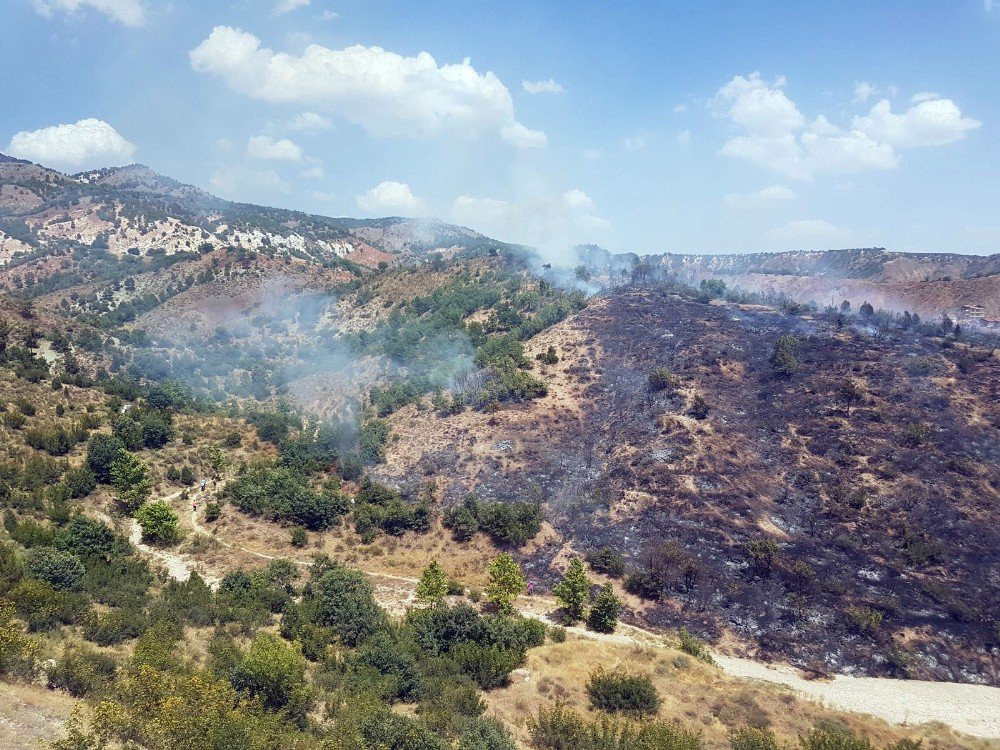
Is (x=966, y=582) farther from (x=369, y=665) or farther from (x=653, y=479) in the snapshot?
(x=369, y=665)

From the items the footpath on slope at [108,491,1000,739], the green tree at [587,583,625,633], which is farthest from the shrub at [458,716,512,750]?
the green tree at [587,583,625,633]

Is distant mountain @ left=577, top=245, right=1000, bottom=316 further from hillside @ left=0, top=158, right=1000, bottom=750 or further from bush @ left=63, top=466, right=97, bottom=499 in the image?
bush @ left=63, top=466, right=97, bottom=499

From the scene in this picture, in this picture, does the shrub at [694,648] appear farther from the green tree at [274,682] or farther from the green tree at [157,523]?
the green tree at [157,523]

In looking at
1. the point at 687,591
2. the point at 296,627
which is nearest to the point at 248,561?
the point at 296,627

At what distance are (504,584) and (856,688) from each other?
17324 millimetres

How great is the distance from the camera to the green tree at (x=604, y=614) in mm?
31000

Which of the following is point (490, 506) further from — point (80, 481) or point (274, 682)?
point (80, 481)

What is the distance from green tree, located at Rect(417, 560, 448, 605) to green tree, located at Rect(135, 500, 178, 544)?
53.3 ft

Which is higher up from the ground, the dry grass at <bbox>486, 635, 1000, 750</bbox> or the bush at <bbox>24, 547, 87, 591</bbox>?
the bush at <bbox>24, 547, 87, 591</bbox>

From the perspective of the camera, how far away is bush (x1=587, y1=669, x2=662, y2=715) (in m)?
21.6

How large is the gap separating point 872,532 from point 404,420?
3743 centimetres

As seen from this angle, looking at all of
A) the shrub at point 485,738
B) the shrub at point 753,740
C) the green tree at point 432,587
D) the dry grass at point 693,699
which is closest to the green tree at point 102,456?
the green tree at point 432,587

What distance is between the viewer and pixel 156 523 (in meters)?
35.1

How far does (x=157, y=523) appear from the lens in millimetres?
35188
